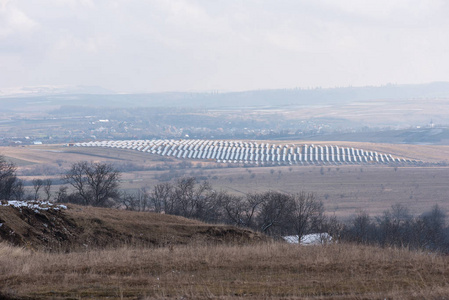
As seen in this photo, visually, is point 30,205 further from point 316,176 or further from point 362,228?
point 316,176

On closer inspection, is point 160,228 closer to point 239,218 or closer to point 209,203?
point 239,218

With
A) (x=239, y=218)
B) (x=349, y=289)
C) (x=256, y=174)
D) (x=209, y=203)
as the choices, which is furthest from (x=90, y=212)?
(x=256, y=174)

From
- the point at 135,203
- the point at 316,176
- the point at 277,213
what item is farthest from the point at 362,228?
the point at 316,176

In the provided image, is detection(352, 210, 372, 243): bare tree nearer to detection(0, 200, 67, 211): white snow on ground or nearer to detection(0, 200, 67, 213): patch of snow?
detection(0, 200, 67, 211): white snow on ground

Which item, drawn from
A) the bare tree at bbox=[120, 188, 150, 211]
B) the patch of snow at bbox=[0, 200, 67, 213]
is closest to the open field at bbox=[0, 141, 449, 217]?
the bare tree at bbox=[120, 188, 150, 211]

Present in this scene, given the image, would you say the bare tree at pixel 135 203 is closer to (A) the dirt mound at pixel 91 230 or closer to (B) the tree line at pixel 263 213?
(B) the tree line at pixel 263 213

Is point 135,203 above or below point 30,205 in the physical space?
below
